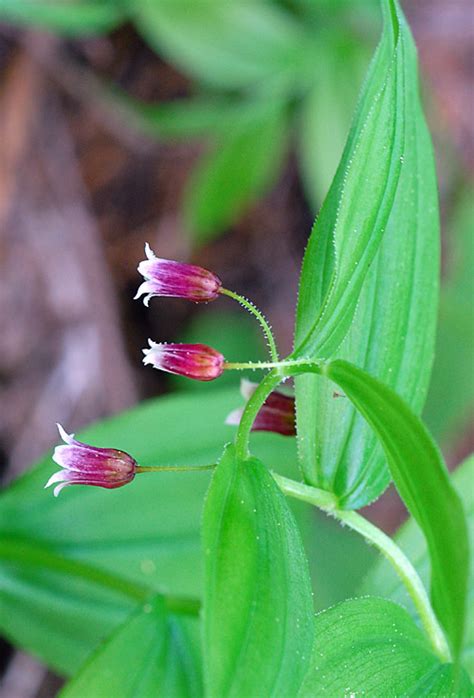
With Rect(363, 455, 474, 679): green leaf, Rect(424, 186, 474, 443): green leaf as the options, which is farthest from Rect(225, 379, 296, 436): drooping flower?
Rect(424, 186, 474, 443): green leaf

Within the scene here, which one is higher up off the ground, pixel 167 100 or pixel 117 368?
pixel 167 100

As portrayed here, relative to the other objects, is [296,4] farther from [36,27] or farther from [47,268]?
[47,268]

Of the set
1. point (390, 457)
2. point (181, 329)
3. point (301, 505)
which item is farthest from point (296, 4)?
point (390, 457)

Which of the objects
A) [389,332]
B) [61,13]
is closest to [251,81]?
[61,13]

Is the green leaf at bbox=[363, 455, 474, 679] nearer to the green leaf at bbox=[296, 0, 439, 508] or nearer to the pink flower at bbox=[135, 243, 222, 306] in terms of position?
the green leaf at bbox=[296, 0, 439, 508]

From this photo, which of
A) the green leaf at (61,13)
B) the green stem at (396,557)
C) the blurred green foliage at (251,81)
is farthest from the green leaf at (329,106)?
the green stem at (396,557)

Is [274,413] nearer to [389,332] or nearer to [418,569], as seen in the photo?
[389,332]

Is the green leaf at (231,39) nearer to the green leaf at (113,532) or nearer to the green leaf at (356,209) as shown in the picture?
the green leaf at (113,532)
